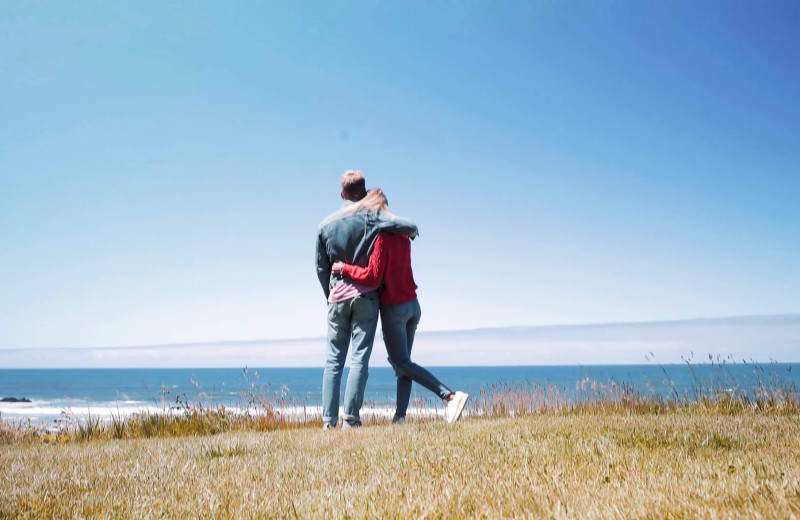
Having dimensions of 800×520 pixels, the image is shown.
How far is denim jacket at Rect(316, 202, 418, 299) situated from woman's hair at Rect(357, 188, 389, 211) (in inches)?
2.6

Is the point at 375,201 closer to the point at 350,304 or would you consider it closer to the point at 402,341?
the point at 350,304

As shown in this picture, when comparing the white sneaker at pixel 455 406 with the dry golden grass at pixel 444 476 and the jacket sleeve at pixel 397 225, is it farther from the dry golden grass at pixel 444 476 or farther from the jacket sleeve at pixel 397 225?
the jacket sleeve at pixel 397 225

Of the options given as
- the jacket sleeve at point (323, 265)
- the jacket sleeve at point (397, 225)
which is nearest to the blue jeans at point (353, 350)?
the jacket sleeve at point (323, 265)

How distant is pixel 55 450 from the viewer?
5137 mm

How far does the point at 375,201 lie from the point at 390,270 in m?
0.80

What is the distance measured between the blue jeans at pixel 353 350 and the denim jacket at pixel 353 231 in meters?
0.36

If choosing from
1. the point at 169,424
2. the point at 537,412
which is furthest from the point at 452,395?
the point at 169,424

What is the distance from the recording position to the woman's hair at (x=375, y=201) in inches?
241

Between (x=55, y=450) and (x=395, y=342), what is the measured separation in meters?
3.44

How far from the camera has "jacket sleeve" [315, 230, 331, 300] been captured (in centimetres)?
632

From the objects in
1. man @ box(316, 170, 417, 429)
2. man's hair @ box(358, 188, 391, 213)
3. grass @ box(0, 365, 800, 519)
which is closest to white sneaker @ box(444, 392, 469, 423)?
grass @ box(0, 365, 800, 519)

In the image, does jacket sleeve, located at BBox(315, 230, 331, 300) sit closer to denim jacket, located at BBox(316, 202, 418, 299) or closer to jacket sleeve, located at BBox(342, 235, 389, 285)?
denim jacket, located at BBox(316, 202, 418, 299)

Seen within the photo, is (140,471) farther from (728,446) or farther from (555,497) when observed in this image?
(728,446)

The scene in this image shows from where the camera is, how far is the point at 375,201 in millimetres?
6160
